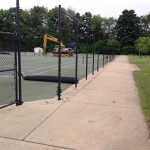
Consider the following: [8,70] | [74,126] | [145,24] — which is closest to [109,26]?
[145,24]

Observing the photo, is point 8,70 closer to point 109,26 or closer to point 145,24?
point 145,24

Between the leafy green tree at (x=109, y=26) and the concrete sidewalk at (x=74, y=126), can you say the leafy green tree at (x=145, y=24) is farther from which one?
the concrete sidewalk at (x=74, y=126)

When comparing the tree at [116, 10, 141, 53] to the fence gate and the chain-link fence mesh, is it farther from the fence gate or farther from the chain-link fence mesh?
the fence gate

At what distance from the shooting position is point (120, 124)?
6.00 meters

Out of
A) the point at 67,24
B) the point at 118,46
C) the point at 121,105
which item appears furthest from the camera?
the point at 118,46

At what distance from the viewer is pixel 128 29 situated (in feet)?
308

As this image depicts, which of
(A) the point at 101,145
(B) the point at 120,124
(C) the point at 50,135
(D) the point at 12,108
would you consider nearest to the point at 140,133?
(B) the point at 120,124

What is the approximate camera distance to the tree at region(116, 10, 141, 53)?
9045 cm

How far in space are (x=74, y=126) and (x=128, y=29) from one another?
9096 centimetres

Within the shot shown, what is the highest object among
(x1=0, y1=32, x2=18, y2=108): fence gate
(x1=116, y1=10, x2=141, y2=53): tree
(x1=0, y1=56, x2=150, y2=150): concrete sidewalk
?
(x1=116, y1=10, x2=141, y2=53): tree

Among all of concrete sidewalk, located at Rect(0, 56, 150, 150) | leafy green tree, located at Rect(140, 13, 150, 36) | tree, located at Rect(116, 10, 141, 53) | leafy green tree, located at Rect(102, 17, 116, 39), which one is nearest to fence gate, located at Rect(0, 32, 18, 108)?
concrete sidewalk, located at Rect(0, 56, 150, 150)

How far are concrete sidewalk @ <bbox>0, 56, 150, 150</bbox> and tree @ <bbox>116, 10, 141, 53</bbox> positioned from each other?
3249 inches

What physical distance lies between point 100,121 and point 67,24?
656 cm

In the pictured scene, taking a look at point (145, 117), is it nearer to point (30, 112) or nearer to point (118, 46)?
point (30, 112)
